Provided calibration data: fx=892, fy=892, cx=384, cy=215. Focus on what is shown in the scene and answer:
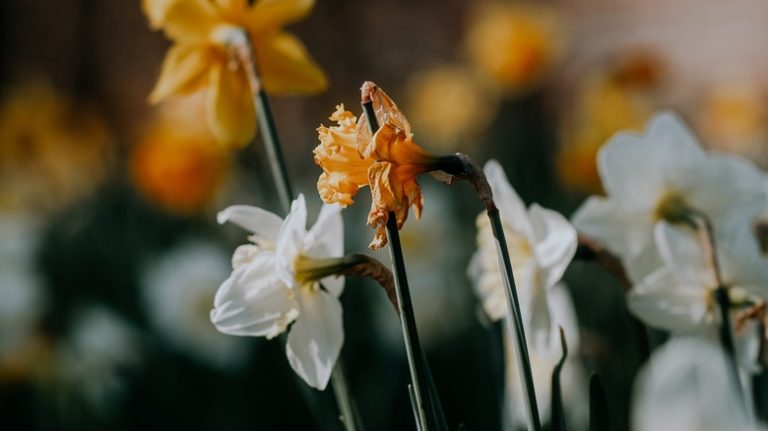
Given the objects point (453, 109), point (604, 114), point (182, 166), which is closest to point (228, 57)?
point (182, 166)

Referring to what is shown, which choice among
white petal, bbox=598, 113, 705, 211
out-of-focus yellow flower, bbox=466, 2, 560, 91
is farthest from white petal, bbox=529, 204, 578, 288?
out-of-focus yellow flower, bbox=466, 2, 560, 91

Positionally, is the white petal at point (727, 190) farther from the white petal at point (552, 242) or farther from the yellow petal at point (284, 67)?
the yellow petal at point (284, 67)

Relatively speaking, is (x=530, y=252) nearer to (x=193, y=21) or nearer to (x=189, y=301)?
(x=193, y=21)

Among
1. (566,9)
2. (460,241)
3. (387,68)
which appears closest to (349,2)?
(387,68)

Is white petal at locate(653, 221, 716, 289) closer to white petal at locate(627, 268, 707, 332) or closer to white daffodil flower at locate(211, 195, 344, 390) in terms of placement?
white petal at locate(627, 268, 707, 332)

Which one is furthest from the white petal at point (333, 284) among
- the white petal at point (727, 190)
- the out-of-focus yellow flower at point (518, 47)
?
the out-of-focus yellow flower at point (518, 47)
